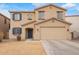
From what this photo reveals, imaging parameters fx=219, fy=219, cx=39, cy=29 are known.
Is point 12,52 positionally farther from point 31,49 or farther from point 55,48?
point 55,48

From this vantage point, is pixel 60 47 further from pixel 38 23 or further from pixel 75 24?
pixel 38 23

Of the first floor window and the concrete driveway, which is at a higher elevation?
the first floor window

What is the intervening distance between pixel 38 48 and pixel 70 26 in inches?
48.7

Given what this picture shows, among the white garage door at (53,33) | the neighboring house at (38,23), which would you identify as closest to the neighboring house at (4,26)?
the neighboring house at (38,23)

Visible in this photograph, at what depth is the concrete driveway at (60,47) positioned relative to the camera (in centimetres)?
654

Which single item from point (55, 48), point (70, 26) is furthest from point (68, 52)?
point (70, 26)

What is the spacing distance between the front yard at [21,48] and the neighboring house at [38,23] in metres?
0.22

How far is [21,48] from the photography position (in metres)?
6.81

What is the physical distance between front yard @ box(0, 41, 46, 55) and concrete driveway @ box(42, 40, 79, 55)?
0.69 feet

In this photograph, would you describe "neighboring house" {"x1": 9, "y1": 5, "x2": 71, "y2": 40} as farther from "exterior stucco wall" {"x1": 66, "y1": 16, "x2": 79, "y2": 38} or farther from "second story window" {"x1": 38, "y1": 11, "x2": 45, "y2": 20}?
"exterior stucco wall" {"x1": 66, "y1": 16, "x2": 79, "y2": 38}

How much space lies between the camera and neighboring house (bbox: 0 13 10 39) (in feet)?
22.8

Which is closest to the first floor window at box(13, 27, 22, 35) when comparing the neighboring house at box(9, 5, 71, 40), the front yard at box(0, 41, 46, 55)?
the neighboring house at box(9, 5, 71, 40)

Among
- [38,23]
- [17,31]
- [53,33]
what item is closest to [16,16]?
[17,31]

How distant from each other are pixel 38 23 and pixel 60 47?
1073 mm
